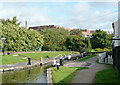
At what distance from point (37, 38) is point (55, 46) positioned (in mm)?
7236

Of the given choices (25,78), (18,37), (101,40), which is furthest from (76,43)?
(25,78)

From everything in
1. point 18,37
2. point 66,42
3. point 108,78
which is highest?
point 18,37

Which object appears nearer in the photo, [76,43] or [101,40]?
[76,43]

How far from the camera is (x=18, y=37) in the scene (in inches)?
1533

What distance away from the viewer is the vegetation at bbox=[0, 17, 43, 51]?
1431 inches

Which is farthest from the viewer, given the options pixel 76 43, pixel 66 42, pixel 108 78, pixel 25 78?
pixel 66 42

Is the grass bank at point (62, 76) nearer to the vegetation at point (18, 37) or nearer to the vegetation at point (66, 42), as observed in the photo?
the vegetation at point (18, 37)

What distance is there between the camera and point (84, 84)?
8812mm

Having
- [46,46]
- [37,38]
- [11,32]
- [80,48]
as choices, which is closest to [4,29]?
[11,32]

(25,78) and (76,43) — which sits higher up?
(76,43)

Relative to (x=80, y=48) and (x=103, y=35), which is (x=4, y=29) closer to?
(x=80, y=48)

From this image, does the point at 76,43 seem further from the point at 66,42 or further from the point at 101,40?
the point at 101,40

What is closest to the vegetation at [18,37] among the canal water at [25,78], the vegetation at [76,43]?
the vegetation at [76,43]

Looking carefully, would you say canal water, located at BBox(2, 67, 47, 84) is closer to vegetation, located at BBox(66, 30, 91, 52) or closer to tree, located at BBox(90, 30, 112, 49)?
vegetation, located at BBox(66, 30, 91, 52)
